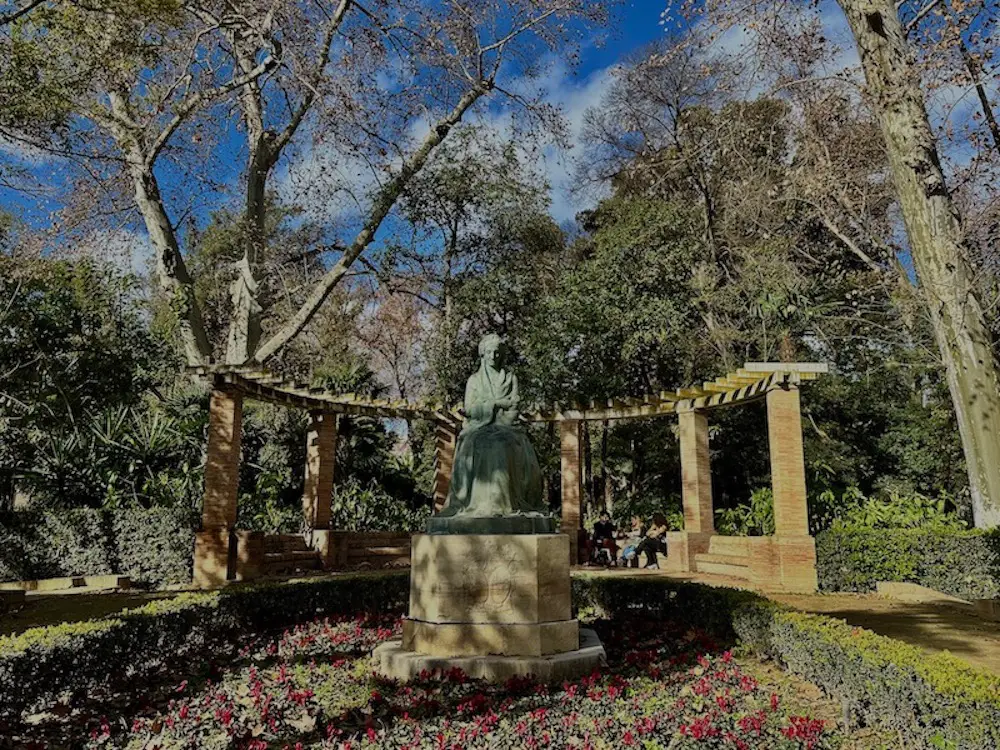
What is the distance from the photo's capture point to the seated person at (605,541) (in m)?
14.7

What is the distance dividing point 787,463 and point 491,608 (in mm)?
7058

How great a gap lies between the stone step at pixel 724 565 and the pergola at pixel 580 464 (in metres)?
0.02

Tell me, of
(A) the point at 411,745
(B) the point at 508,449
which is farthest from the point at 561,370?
(A) the point at 411,745

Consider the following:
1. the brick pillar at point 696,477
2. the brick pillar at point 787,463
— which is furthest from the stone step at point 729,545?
the brick pillar at point 787,463

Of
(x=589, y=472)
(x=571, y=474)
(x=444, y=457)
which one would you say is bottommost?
(x=571, y=474)

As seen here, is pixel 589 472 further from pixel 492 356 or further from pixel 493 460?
pixel 493 460

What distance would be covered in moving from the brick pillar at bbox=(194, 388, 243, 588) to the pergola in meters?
0.02

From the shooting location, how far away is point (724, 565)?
12.2 meters

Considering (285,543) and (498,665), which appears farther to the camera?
(285,543)

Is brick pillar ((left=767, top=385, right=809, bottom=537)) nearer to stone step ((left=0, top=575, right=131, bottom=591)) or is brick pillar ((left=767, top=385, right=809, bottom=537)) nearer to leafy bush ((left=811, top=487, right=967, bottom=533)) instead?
leafy bush ((left=811, top=487, right=967, bottom=533))

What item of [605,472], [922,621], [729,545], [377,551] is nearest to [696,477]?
[729,545]

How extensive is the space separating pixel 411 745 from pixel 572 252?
854 inches

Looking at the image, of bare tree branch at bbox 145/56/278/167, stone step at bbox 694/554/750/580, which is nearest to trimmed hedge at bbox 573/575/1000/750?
stone step at bbox 694/554/750/580

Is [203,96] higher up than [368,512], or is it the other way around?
[203,96]
